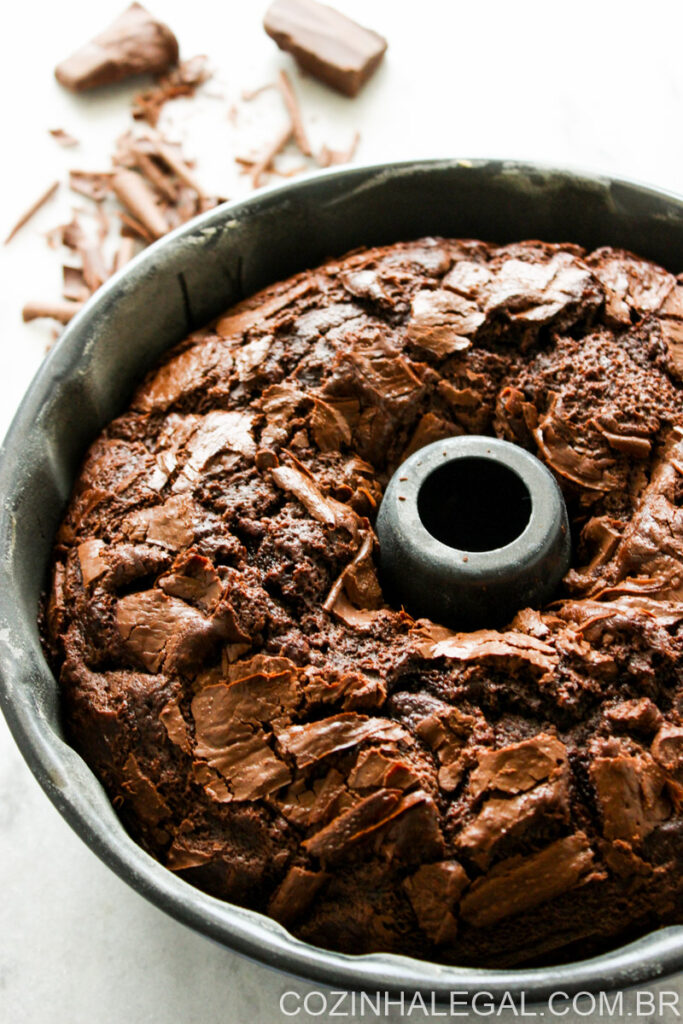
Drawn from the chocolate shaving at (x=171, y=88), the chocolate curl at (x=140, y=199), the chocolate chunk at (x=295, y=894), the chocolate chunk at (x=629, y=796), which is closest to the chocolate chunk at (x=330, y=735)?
the chocolate chunk at (x=295, y=894)

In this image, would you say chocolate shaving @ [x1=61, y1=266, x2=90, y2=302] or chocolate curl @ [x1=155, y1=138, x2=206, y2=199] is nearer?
chocolate shaving @ [x1=61, y1=266, x2=90, y2=302]

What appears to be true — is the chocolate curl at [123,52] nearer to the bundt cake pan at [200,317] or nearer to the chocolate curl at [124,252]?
the chocolate curl at [124,252]

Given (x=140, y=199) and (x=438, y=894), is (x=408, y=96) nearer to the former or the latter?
(x=140, y=199)

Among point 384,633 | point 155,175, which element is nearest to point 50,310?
point 155,175

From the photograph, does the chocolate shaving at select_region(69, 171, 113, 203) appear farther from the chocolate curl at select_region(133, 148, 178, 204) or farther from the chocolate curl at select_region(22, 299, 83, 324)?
the chocolate curl at select_region(22, 299, 83, 324)

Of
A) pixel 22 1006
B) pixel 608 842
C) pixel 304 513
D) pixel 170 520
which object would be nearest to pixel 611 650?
A: pixel 608 842

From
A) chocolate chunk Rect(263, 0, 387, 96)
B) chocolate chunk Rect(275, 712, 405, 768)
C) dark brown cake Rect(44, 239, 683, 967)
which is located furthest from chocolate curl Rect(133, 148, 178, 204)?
chocolate chunk Rect(275, 712, 405, 768)
